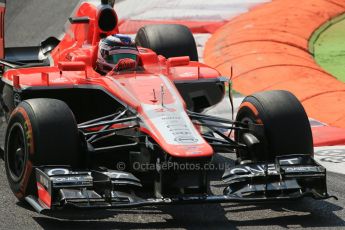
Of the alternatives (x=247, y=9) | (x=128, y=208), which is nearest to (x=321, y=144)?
(x=128, y=208)

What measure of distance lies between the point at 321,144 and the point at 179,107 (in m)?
2.72

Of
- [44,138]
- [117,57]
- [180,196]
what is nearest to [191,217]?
[180,196]

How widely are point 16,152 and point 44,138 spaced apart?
657mm

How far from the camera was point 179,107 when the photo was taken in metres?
8.35

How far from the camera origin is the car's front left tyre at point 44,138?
7.74m

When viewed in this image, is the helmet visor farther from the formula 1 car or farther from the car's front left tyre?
the car's front left tyre

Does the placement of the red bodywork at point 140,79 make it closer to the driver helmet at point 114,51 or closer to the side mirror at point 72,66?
the side mirror at point 72,66

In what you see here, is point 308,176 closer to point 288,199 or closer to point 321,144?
point 288,199

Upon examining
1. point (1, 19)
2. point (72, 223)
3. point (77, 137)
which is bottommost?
point (72, 223)

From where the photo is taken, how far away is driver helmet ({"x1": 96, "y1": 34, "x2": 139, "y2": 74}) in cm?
944

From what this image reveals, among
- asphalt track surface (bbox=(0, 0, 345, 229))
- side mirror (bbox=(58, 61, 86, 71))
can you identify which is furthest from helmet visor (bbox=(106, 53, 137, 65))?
asphalt track surface (bbox=(0, 0, 345, 229))

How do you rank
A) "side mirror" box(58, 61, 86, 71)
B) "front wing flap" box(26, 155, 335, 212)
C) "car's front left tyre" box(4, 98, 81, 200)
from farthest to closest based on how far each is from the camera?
"side mirror" box(58, 61, 86, 71)
"car's front left tyre" box(4, 98, 81, 200)
"front wing flap" box(26, 155, 335, 212)

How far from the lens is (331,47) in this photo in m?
14.9

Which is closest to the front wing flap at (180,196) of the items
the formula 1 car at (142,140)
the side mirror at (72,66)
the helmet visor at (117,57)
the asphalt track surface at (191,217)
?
the formula 1 car at (142,140)
